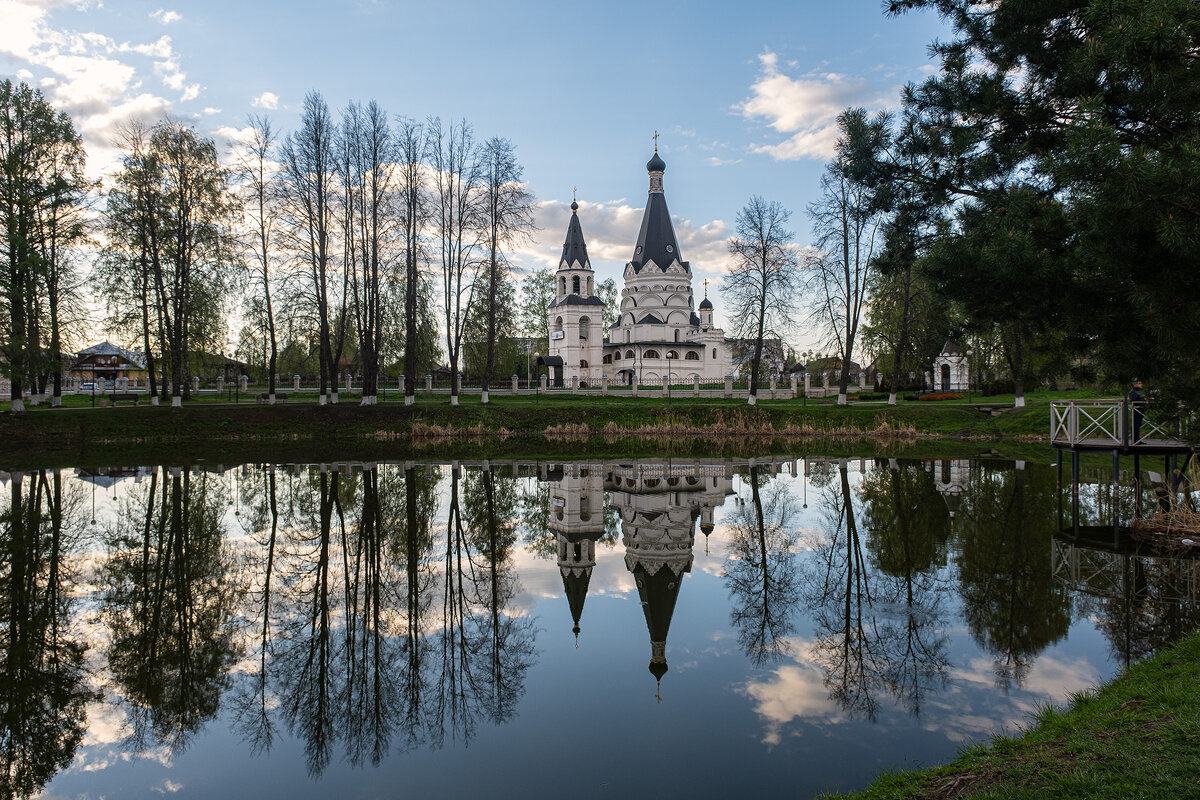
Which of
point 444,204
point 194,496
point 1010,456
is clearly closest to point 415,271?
point 444,204

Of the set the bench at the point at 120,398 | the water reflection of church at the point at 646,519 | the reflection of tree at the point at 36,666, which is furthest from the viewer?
the bench at the point at 120,398

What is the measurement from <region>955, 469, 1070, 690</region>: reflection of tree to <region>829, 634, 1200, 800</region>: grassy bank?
1.18m

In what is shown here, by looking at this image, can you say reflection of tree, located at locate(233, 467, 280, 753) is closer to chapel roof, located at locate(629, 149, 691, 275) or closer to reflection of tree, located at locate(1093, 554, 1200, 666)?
reflection of tree, located at locate(1093, 554, 1200, 666)

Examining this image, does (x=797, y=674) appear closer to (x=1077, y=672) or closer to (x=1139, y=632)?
(x=1077, y=672)

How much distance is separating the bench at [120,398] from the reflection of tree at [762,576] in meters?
33.3

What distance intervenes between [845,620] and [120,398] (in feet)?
145

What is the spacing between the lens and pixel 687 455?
25672 millimetres

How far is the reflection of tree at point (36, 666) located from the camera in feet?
16.7

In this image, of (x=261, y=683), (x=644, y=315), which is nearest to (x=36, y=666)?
(x=261, y=683)

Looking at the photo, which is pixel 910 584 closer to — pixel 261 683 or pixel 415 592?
pixel 415 592

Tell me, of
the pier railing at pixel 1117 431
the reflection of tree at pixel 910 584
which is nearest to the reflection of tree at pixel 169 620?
the reflection of tree at pixel 910 584

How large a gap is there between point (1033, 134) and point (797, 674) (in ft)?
16.7

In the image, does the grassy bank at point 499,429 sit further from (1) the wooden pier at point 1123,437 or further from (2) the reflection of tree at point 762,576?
(2) the reflection of tree at point 762,576

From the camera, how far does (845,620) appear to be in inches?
316
